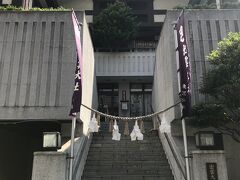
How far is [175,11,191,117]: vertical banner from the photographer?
28.5 ft

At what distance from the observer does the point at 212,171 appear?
835cm

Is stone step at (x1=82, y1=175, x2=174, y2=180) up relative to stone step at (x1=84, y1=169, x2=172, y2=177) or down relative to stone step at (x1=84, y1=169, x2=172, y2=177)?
down

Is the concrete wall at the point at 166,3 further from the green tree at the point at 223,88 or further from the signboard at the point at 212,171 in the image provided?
the signboard at the point at 212,171

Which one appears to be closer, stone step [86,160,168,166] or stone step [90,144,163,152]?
stone step [86,160,168,166]

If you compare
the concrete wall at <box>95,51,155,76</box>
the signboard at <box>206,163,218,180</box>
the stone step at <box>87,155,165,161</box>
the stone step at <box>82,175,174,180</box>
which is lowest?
the stone step at <box>82,175,174,180</box>

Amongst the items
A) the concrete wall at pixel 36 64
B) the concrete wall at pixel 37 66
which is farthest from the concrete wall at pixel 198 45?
the concrete wall at pixel 36 64

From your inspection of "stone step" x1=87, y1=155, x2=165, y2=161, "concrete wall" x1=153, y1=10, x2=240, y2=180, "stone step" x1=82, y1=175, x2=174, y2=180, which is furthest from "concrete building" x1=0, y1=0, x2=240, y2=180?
"stone step" x1=87, y1=155, x2=165, y2=161

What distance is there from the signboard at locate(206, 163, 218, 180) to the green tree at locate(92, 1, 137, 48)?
1522 cm

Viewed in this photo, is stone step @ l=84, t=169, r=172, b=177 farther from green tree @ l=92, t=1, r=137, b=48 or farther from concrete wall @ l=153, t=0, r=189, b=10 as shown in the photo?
concrete wall @ l=153, t=0, r=189, b=10

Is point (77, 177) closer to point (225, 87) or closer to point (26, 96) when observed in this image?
point (26, 96)

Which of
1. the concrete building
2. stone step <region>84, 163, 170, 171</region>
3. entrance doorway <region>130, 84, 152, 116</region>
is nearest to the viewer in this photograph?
stone step <region>84, 163, 170, 171</region>

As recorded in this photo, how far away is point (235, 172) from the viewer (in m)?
11.2

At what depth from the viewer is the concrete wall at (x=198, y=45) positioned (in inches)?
447

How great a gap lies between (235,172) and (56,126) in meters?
7.12
